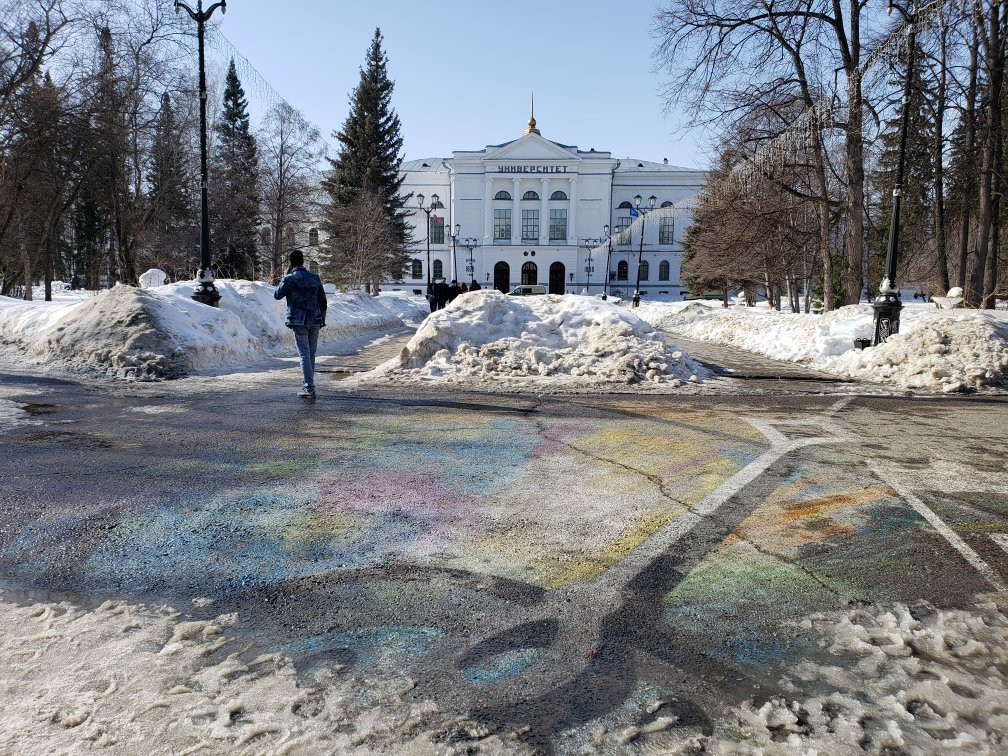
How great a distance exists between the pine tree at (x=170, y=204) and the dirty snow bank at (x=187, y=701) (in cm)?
2635

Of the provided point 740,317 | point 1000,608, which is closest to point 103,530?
point 1000,608

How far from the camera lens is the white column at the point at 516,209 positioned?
76812mm

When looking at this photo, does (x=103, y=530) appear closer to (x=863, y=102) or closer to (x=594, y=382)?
(x=594, y=382)

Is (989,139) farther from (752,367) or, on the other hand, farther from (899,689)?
(899,689)

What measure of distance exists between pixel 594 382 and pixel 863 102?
12.6 metres

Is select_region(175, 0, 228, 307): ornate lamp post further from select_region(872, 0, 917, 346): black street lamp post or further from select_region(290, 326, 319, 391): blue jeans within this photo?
select_region(872, 0, 917, 346): black street lamp post

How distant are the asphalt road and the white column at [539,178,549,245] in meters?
73.9

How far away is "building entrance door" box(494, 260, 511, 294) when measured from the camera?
258 ft

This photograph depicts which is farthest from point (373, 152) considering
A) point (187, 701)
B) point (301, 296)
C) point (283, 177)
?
point (187, 701)

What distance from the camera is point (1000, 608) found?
272 centimetres

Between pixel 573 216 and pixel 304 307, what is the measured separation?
72.5 metres

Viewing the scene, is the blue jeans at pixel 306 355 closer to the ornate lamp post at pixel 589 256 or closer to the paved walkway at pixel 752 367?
the paved walkway at pixel 752 367

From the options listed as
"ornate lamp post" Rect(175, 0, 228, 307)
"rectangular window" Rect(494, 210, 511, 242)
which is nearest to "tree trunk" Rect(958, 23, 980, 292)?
"ornate lamp post" Rect(175, 0, 228, 307)

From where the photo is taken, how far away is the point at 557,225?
79.3m
